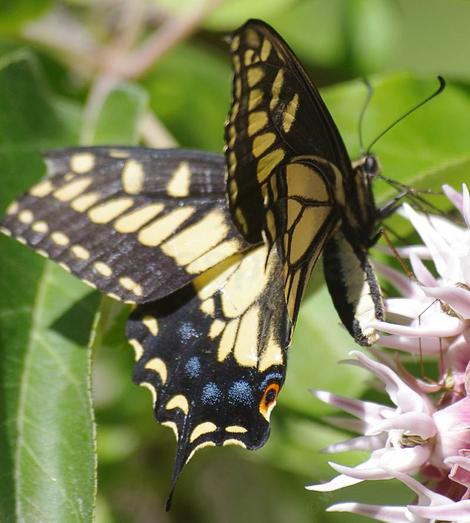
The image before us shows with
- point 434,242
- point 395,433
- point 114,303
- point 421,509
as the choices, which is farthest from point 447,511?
point 114,303

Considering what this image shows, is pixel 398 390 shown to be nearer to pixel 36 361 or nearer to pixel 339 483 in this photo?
pixel 339 483

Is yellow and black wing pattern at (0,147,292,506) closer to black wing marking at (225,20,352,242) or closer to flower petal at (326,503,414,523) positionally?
black wing marking at (225,20,352,242)

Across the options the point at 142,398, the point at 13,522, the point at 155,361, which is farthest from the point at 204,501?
the point at 13,522

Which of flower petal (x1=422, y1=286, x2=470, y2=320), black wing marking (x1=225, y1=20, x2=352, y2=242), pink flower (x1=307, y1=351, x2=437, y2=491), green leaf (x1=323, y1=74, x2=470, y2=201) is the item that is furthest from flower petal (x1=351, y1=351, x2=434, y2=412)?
green leaf (x1=323, y1=74, x2=470, y2=201)

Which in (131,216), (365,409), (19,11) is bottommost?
(365,409)

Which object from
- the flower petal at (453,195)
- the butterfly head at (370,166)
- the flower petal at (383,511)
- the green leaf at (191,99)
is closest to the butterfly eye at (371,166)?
the butterfly head at (370,166)

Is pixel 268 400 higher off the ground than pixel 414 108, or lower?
lower

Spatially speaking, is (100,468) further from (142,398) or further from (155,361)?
(155,361)
